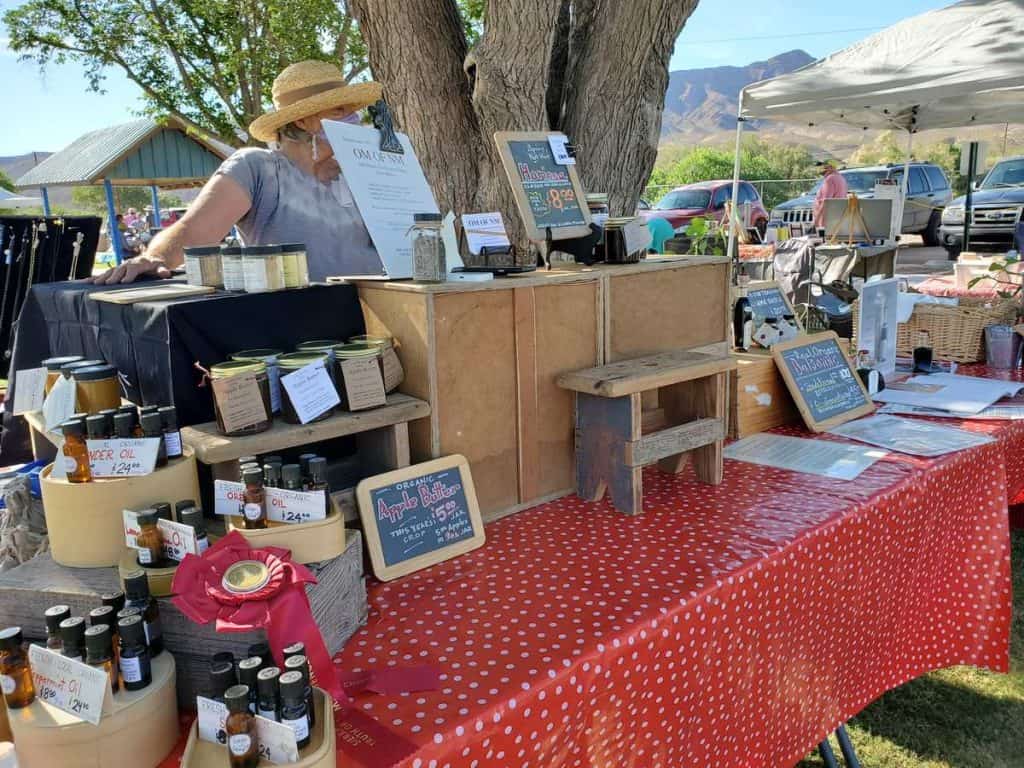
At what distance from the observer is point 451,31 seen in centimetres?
384

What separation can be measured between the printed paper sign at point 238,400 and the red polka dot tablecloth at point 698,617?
0.36m

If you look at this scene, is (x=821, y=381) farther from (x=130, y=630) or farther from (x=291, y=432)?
(x=130, y=630)

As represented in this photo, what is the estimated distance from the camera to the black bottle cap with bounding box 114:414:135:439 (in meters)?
1.09

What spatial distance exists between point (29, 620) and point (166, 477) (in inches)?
9.7

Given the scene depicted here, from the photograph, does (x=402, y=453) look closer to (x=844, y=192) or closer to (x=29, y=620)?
(x=29, y=620)

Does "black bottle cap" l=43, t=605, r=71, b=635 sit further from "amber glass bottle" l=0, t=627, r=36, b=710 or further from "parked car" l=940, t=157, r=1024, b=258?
"parked car" l=940, t=157, r=1024, b=258

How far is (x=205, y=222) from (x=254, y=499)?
1184mm

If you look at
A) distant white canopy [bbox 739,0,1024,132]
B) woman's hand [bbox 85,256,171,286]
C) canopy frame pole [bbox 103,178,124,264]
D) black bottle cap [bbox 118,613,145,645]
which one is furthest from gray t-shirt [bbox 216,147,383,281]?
canopy frame pole [bbox 103,178,124,264]

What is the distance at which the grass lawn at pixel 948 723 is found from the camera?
2176mm

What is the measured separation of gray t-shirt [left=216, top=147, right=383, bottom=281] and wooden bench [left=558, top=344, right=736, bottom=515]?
879 millimetres

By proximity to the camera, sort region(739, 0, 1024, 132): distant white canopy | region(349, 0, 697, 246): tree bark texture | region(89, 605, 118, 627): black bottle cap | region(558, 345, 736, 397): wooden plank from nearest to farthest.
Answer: region(89, 605, 118, 627): black bottle cap < region(558, 345, 736, 397): wooden plank < region(349, 0, 697, 246): tree bark texture < region(739, 0, 1024, 132): distant white canopy

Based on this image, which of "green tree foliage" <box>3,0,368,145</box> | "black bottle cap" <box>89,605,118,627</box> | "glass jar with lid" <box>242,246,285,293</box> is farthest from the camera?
"green tree foliage" <box>3,0,368,145</box>

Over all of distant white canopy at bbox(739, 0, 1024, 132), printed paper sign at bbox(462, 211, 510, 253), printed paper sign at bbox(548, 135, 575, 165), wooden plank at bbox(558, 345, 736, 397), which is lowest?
wooden plank at bbox(558, 345, 736, 397)

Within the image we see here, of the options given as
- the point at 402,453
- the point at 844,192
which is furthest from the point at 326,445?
the point at 844,192
